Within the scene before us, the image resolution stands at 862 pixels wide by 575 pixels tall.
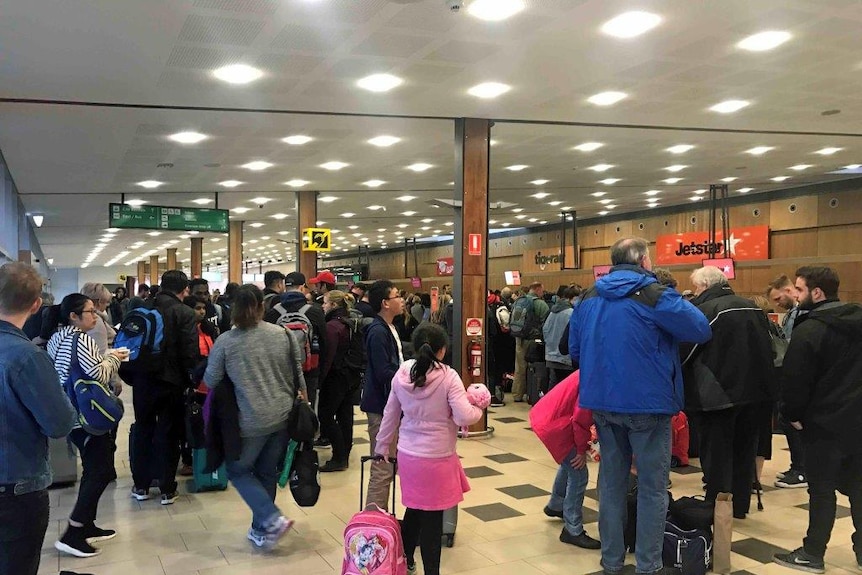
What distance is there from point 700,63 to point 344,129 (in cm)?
409

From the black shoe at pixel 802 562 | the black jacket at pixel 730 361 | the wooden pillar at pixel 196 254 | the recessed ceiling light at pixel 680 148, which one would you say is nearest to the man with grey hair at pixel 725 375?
the black jacket at pixel 730 361

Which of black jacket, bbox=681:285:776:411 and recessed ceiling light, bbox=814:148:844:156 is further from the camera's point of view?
recessed ceiling light, bbox=814:148:844:156

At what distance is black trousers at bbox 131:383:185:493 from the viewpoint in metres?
4.97

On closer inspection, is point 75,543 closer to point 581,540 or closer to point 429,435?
point 429,435

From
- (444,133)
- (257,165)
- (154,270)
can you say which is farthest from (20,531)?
(154,270)

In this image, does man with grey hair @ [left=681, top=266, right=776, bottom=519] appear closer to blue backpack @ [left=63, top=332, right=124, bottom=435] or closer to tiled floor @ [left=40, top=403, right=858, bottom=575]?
tiled floor @ [left=40, top=403, right=858, bottom=575]

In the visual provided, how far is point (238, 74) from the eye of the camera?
6.03 meters

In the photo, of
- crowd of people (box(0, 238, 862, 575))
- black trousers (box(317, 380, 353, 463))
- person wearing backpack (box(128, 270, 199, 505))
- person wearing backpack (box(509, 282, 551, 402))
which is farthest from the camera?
person wearing backpack (box(509, 282, 551, 402))

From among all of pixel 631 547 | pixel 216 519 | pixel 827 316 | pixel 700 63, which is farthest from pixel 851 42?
pixel 216 519

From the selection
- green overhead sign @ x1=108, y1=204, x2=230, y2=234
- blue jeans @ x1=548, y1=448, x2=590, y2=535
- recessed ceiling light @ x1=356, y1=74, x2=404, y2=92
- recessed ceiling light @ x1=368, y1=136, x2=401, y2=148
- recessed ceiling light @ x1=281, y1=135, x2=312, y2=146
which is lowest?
blue jeans @ x1=548, y1=448, x2=590, y2=535

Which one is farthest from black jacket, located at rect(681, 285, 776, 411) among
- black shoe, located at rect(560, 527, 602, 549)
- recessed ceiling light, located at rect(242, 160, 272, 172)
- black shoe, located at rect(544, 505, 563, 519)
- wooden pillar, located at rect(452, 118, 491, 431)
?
recessed ceiling light, located at rect(242, 160, 272, 172)

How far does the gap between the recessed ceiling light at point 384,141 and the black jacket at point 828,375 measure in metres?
5.99

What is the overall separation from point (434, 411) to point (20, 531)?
5.49 ft

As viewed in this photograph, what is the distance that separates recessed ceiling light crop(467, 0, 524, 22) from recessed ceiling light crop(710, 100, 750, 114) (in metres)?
3.47
